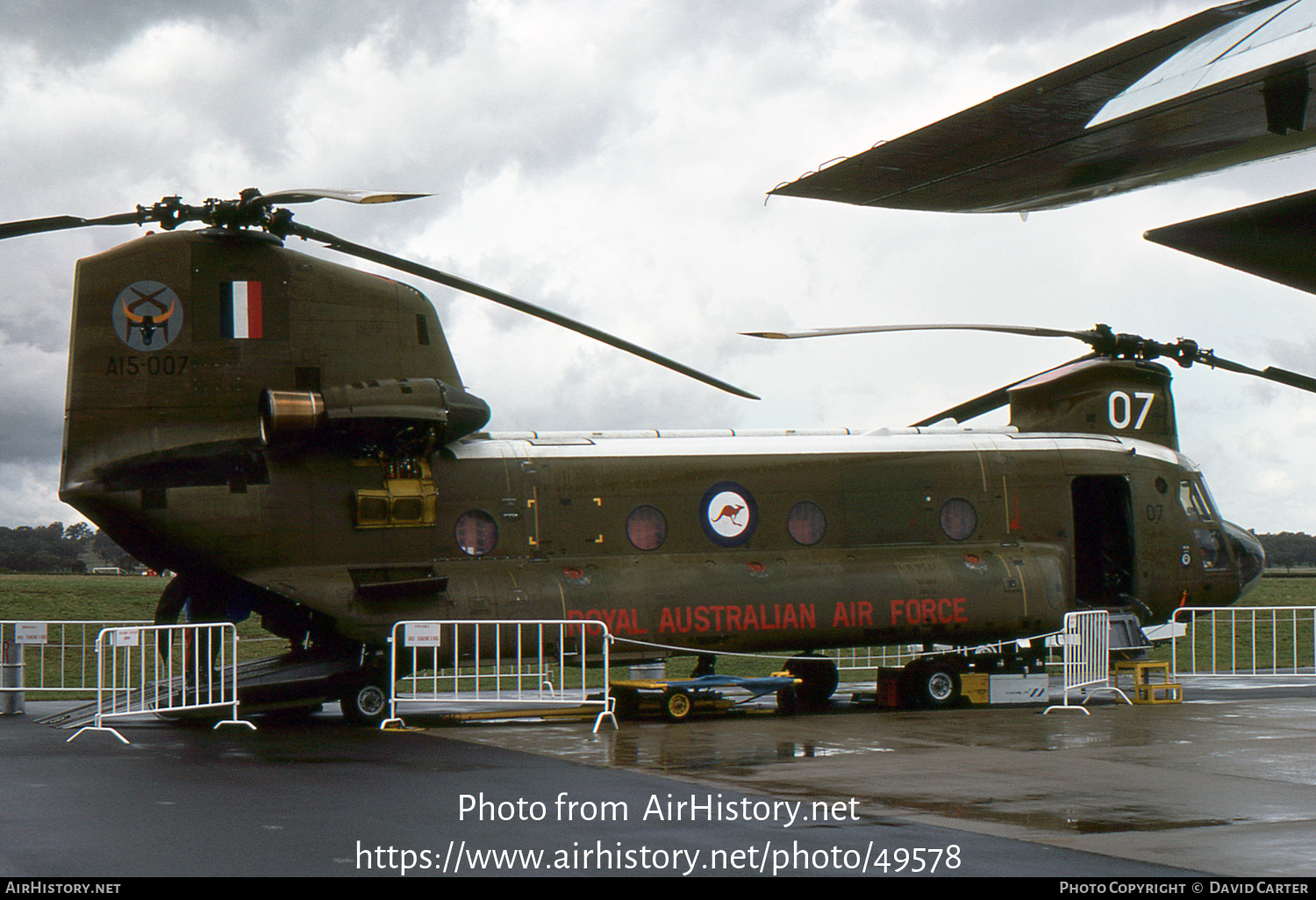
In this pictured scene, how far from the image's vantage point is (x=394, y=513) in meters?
15.6

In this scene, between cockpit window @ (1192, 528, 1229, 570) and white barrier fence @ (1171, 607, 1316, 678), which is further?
white barrier fence @ (1171, 607, 1316, 678)

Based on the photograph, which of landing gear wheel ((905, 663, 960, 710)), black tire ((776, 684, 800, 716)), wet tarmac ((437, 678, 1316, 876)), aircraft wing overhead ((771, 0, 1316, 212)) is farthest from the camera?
landing gear wheel ((905, 663, 960, 710))

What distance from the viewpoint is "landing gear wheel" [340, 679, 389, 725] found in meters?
15.2

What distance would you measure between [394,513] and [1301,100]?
12394mm

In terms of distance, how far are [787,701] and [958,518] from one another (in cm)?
358

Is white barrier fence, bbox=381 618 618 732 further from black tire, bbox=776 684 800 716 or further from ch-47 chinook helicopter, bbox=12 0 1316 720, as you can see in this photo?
black tire, bbox=776 684 800 716

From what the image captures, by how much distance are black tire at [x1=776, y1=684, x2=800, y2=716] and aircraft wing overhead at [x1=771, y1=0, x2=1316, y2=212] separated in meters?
11.9

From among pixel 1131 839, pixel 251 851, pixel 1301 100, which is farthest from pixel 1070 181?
pixel 251 851

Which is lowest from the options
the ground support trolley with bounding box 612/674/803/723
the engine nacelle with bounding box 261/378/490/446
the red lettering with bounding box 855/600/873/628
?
the ground support trolley with bounding box 612/674/803/723

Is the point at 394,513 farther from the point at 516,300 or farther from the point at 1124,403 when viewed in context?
the point at 1124,403

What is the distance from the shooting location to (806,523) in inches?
682

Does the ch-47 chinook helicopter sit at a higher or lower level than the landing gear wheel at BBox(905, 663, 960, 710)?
higher

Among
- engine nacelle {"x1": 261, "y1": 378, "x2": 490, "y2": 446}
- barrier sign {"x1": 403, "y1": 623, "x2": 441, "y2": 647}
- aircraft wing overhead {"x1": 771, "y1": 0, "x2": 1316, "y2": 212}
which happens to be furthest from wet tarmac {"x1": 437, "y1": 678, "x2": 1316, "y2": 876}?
engine nacelle {"x1": 261, "y1": 378, "x2": 490, "y2": 446}

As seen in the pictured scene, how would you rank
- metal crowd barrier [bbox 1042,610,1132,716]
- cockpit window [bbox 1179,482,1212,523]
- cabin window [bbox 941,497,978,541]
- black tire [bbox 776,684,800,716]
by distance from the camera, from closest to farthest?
1. metal crowd barrier [bbox 1042,610,1132,716]
2. black tire [bbox 776,684,800,716]
3. cabin window [bbox 941,497,978,541]
4. cockpit window [bbox 1179,482,1212,523]
